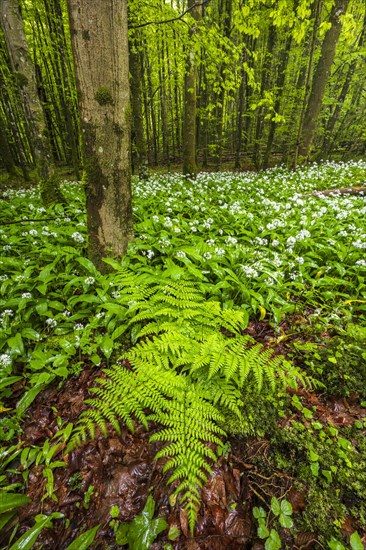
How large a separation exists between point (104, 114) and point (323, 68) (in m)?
12.6

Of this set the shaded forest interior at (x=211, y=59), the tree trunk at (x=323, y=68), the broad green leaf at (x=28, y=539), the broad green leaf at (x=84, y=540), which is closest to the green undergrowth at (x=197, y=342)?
the broad green leaf at (x=28, y=539)

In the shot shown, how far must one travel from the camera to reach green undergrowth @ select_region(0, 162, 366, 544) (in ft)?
6.13

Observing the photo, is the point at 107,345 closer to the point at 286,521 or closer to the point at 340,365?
the point at 286,521

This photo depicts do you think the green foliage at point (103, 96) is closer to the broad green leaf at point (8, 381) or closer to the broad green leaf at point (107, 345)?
the broad green leaf at point (107, 345)

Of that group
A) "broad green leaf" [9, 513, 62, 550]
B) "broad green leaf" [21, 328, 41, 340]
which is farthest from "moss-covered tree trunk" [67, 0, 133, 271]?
"broad green leaf" [9, 513, 62, 550]

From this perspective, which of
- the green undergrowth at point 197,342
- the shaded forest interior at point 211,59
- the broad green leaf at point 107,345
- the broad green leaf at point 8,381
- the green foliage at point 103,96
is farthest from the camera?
the shaded forest interior at point 211,59

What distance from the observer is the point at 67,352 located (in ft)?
9.11

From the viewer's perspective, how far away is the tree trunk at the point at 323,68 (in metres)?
10.2

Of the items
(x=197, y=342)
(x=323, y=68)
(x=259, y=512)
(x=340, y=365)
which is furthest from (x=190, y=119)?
(x=259, y=512)

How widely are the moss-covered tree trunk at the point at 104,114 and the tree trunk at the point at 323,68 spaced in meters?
11.7

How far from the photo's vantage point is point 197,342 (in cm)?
243

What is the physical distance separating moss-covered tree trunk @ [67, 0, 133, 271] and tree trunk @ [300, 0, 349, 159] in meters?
11.7

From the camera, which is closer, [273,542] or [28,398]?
[273,542]

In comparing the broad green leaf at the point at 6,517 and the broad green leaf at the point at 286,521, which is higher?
the broad green leaf at the point at 286,521
